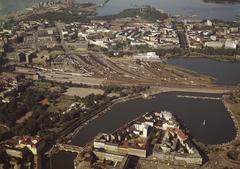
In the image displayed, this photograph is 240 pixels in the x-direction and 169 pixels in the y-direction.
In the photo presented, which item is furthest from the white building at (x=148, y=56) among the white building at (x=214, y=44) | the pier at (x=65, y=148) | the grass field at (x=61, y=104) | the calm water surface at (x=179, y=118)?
the pier at (x=65, y=148)

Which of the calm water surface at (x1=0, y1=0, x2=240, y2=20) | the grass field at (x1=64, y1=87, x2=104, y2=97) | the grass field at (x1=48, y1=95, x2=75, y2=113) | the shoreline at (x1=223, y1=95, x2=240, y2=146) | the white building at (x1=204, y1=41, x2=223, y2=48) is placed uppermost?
the calm water surface at (x1=0, y1=0, x2=240, y2=20)

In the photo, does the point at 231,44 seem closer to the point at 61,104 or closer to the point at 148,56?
the point at 148,56

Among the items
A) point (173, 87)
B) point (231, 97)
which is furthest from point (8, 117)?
point (231, 97)

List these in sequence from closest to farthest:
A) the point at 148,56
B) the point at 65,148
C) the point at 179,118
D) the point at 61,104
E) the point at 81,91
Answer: the point at 65,148 < the point at 179,118 < the point at 61,104 < the point at 81,91 < the point at 148,56

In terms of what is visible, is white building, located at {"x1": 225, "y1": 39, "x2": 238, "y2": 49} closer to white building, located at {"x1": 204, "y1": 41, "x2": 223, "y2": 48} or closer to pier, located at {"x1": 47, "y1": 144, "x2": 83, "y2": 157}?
white building, located at {"x1": 204, "y1": 41, "x2": 223, "y2": 48}

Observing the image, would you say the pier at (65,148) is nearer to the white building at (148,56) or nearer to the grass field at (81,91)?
the grass field at (81,91)

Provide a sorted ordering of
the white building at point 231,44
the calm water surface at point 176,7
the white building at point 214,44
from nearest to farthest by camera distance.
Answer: the white building at point 231,44, the white building at point 214,44, the calm water surface at point 176,7

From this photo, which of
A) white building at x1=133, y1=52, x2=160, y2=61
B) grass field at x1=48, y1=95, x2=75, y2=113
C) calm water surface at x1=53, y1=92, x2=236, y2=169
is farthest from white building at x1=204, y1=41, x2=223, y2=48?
grass field at x1=48, y1=95, x2=75, y2=113

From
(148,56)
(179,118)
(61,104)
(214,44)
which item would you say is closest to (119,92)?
(61,104)

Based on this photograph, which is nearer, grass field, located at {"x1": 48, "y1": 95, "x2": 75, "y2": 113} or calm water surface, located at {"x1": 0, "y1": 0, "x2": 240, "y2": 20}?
grass field, located at {"x1": 48, "y1": 95, "x2": 75, "y2": 113}
